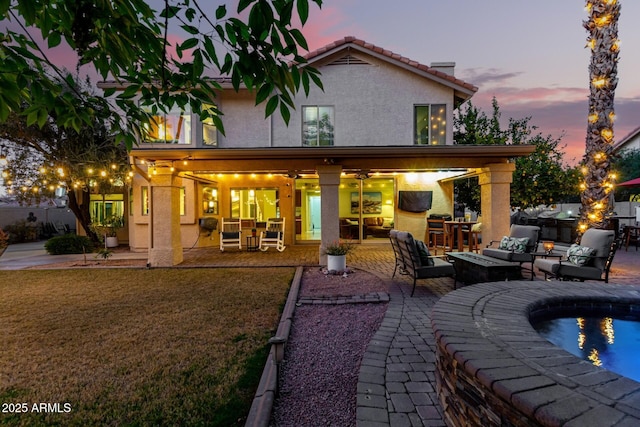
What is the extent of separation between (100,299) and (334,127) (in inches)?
342

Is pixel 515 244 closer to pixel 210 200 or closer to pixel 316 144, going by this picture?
pixel 316 144

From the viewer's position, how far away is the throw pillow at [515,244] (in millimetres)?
6938

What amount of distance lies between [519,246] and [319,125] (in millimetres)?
7455

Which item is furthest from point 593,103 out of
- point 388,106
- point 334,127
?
point 334,127

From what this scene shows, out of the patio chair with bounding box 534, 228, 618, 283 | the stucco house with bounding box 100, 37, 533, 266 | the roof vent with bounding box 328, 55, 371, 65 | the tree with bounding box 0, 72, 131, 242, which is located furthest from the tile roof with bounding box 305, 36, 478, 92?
the tree with bounding box 0, 72, 131, 242

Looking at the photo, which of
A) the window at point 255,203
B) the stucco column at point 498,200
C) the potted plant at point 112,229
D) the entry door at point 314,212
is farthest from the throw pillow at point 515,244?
the potted plant at point 112,229

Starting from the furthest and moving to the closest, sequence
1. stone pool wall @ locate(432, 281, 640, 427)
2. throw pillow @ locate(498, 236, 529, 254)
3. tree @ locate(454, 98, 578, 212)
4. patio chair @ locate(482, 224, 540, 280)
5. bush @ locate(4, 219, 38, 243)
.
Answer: bush @ locate(4, 219, 38, 243) < tree @ locate(454, 98, 578, 212) < throw pillow @ locate(498, 236, 529, 254) < patio chair @ locate(482, 224, 540, 280) < stone pool wall @ locate(432, 281, 640, 427)

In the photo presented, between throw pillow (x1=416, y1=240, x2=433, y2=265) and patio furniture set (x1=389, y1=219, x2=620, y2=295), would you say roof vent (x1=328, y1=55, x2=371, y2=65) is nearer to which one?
patio furniture set (x1=389, y1=219, x2=620, y2=295)

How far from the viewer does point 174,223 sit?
8.76 meters

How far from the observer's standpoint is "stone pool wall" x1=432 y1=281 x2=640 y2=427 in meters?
1.41

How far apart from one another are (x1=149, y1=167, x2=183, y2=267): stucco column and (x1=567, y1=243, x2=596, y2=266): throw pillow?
9.27 metres

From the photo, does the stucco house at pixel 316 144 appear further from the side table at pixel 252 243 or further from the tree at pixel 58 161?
the tree at pixel 58 161

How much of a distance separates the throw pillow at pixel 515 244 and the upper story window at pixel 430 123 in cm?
506

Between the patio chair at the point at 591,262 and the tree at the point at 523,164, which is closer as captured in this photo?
the patio chair at the point at 591,262
